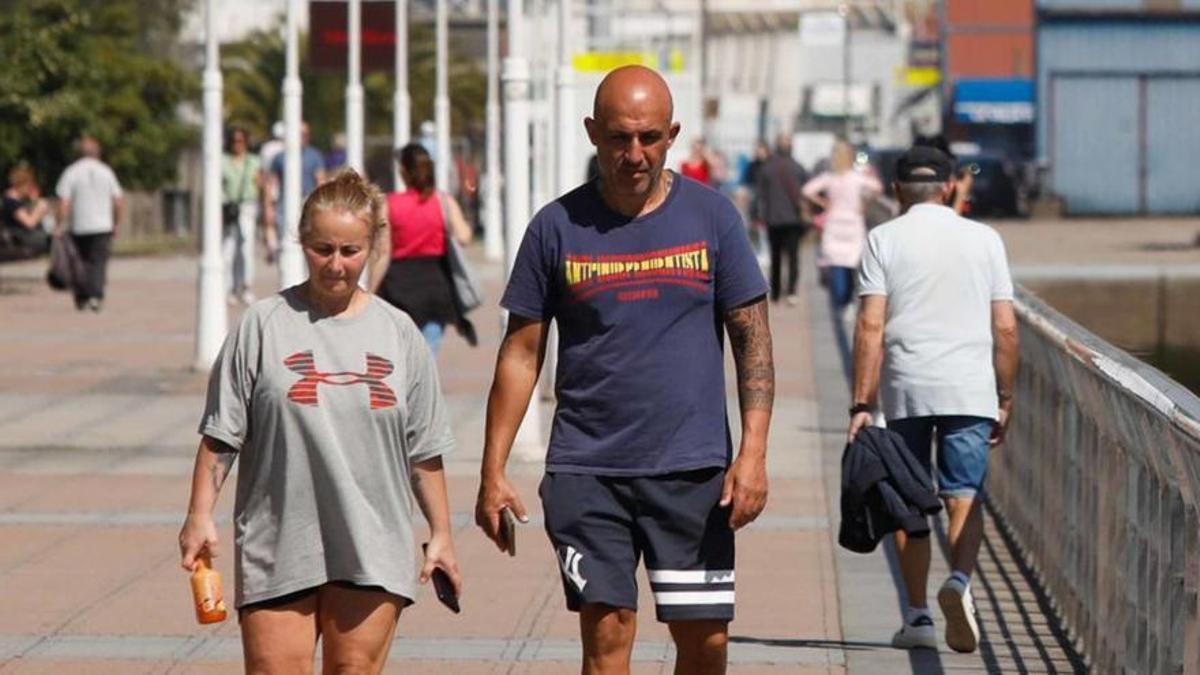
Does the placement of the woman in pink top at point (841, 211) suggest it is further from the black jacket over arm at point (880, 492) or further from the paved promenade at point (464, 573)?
the black jacket over arm at point (880, 492)

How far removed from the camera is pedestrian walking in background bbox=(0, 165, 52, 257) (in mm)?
30281

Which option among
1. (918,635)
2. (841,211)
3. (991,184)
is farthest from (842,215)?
(991,184)

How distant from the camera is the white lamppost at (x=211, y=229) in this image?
1978 centimetres

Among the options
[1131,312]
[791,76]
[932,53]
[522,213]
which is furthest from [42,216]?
[791,76]

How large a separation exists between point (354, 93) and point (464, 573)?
731 inches

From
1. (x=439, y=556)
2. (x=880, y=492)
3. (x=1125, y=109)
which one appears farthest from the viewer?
(x=1125, y=109)

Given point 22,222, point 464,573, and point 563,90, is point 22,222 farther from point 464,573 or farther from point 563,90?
point 464,573

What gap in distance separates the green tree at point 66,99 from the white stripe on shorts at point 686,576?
31.5 meters

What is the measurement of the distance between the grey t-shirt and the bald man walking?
1.09ft

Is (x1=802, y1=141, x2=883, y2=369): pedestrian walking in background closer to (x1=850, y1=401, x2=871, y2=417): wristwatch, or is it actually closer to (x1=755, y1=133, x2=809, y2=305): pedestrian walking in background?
(x1=755, y1=133, x2=809, y2=305): pedestrian walking in background

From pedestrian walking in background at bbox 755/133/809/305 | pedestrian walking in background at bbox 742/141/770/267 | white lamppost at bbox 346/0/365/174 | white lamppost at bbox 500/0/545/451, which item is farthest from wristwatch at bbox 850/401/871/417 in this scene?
pedestrian walking in background at bbox 742/141/770/267

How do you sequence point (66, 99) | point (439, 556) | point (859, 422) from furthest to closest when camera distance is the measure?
point (66, 99), point (859, 422), point (439, 556)

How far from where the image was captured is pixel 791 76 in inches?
5261

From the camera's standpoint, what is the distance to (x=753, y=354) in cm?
655
